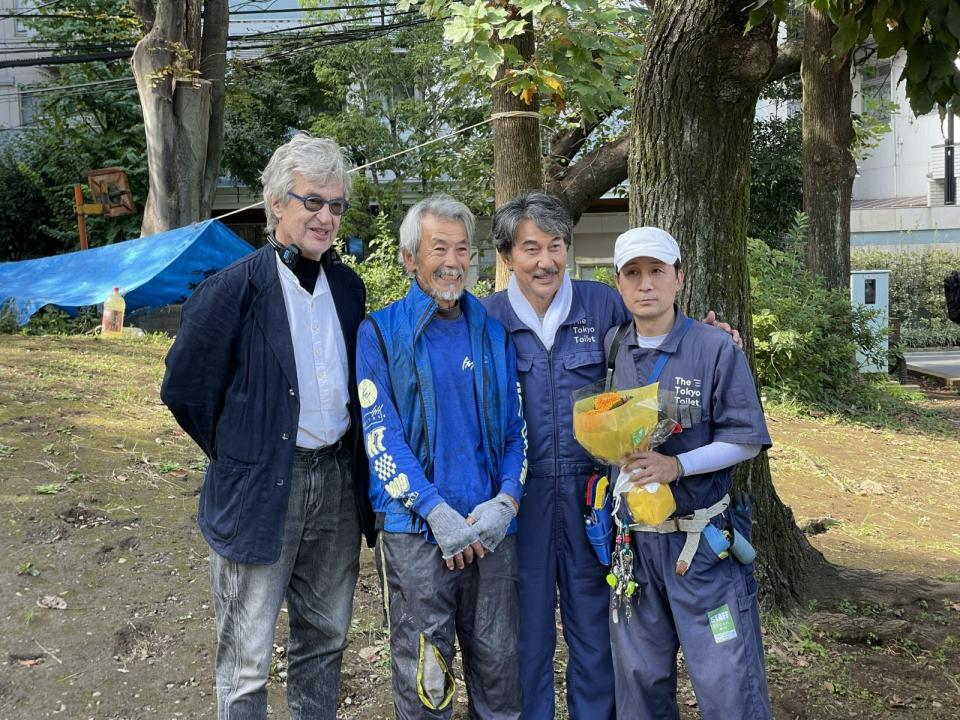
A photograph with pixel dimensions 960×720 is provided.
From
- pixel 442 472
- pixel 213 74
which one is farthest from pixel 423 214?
pixel 213 74

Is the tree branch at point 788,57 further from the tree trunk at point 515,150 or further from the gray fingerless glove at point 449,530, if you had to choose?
the gray fingerless glove at point 449,530

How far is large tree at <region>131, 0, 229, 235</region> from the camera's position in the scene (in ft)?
45.3

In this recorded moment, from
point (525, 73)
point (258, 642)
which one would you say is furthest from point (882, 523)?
point (258, 642)

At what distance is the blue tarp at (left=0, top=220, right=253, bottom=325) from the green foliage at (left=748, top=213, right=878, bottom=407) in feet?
22.0

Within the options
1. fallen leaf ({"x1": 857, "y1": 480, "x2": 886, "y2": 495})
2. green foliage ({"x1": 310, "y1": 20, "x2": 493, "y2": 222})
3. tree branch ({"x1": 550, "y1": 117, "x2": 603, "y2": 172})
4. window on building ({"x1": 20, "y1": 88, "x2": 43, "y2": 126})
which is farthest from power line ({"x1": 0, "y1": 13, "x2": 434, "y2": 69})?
fallen leaf ({"x1": 857, "y1": 480, "x2": 886, "y2": 495})

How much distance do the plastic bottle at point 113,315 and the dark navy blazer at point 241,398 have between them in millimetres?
8795

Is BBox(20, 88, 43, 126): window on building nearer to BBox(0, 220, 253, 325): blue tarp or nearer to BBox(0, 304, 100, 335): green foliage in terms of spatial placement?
BBox(0, 220, 253, 325): blue tarp

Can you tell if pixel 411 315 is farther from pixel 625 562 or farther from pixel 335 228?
pixel 625 562

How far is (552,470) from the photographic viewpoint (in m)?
3.14

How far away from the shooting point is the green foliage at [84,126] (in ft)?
68.6

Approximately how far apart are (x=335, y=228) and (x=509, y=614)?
4.28 feet

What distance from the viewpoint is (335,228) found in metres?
2.96

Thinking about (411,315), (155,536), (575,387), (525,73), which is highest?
(525,73)

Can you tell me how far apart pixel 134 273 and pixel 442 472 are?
34.8 feet
